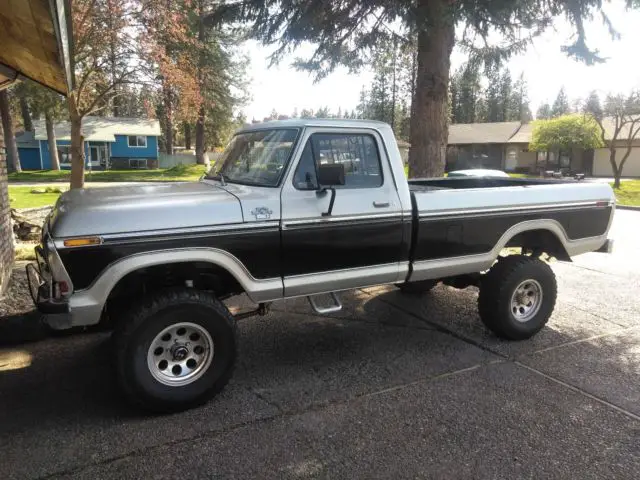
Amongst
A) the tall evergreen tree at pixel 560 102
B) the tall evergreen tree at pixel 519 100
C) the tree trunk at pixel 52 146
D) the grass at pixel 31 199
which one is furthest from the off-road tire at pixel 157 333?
the tall evergreen tree at pixel 560 102

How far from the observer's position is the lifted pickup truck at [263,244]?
11.3 ft

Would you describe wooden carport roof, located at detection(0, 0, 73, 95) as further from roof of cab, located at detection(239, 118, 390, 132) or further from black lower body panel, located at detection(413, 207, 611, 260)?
black lower body panel, located at detection(413, 207, 611, 260)

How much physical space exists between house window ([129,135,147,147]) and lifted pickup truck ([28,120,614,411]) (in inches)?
1748

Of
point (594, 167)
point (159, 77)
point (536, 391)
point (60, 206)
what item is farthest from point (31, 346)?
point (594, 167)

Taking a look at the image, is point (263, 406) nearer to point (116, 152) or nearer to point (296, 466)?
point (296, 466)

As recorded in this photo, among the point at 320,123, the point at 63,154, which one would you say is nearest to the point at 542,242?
the point at 320,123

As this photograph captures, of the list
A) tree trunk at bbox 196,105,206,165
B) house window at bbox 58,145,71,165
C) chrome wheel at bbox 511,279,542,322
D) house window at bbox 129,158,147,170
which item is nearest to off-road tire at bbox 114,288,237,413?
chrome wheel at bbox 511,279,542,322

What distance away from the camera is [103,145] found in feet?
146

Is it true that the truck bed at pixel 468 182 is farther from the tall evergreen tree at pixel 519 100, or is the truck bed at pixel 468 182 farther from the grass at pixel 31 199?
the tall evergreen tree at pixel 519 100

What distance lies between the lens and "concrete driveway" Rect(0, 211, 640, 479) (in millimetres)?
3113

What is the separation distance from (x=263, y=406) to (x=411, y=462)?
1212mm

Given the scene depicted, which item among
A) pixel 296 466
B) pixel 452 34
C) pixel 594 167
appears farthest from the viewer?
pixel 594 167

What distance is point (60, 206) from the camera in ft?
12.1

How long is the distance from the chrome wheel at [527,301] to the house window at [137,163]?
148ft
